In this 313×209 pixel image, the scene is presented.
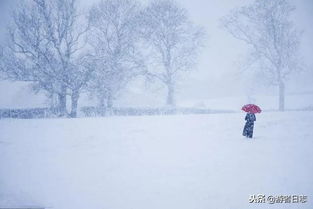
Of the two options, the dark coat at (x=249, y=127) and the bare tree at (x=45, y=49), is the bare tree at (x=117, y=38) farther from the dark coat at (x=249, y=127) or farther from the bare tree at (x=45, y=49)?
the dark coat at (x=249, y=127)

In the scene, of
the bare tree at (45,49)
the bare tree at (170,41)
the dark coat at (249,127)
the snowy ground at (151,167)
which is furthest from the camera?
the bare tree at (170,41)

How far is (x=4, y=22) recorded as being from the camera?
2714cm

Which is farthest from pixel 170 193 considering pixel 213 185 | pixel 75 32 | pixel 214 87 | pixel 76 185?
pixel 214 87

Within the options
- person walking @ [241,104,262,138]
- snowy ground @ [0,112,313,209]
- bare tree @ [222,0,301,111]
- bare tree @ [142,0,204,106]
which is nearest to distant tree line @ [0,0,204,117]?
bare tree @ [142,0,204,106]

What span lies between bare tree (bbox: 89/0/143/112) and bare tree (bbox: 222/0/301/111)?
12802 mm

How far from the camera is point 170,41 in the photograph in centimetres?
3456

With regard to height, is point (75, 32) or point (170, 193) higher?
point (75, 32)

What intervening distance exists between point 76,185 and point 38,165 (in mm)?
2604

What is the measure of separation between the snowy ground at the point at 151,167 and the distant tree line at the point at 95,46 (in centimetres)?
932

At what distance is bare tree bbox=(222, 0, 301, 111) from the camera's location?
32.3 m

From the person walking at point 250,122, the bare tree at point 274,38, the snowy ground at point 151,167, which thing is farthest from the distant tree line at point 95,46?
the person walking at point 250,122

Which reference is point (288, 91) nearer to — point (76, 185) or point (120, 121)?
point (120, 121)

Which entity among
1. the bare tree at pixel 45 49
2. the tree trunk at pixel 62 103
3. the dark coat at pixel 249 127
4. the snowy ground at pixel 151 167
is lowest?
the snowy ground at pixel 151 167

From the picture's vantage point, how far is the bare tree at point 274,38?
106ft
